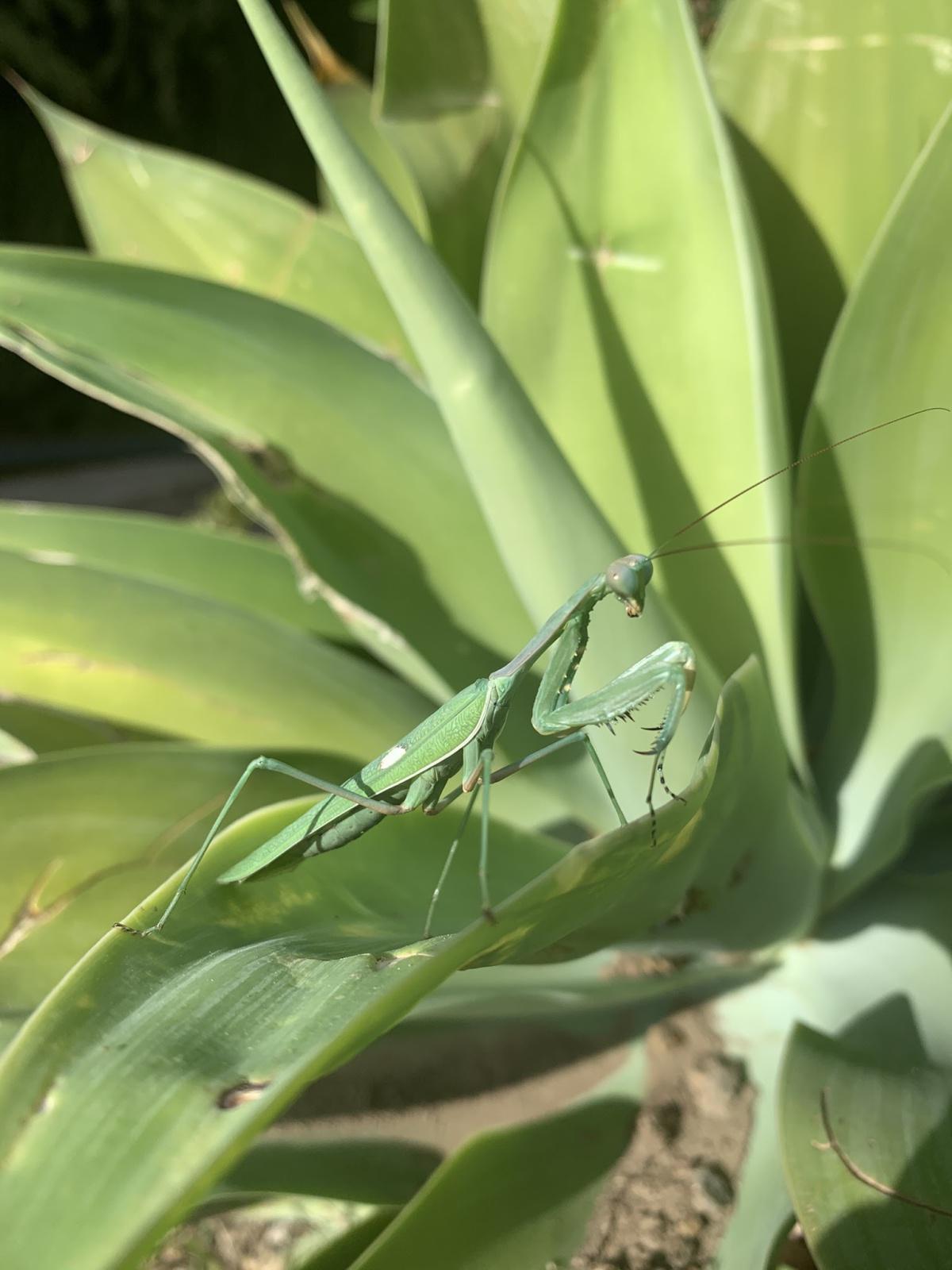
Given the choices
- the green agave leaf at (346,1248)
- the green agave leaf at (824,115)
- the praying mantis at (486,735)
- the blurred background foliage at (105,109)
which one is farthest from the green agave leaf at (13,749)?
the blurred background foliage at (105,109)

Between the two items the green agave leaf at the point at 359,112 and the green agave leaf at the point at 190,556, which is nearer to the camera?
the green agave leaf at the point at 190,556

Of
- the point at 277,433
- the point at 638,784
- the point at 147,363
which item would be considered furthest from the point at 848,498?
the point at 147,363

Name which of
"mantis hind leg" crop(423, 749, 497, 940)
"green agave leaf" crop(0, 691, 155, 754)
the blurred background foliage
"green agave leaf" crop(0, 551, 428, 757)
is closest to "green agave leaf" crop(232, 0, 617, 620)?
"mantis hind leg" crop(423, 749, 497, 940)

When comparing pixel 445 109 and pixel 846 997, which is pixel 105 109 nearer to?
pixel 445 109

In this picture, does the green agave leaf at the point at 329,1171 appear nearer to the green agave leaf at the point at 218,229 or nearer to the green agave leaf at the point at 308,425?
the green agave leaf at the point at 308,425

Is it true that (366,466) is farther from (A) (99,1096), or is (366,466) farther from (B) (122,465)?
(B) (122,465)

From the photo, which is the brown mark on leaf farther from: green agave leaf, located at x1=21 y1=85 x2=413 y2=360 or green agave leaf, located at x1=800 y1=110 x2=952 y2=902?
green agave leaf, located at x1=21 y1=85 x2=413 y2=360

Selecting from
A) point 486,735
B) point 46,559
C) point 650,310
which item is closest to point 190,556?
point 46,559
